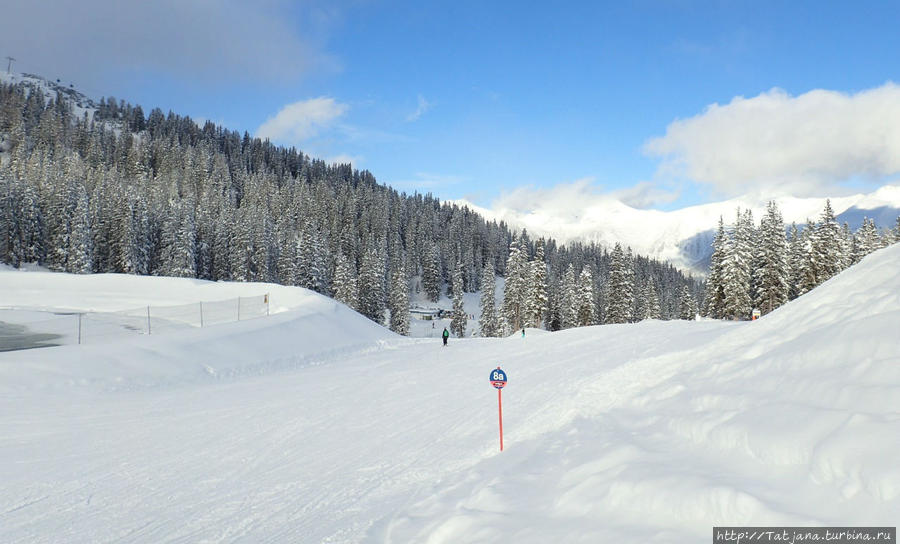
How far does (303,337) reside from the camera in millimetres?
26672

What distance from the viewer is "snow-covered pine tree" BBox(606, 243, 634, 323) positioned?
61.3 meters

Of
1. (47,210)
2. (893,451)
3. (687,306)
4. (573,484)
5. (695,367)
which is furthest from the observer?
(687,306)

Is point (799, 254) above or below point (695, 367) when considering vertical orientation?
above

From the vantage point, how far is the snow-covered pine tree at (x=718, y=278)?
4788cm

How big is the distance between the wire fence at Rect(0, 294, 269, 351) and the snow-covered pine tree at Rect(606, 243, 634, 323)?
46483mm

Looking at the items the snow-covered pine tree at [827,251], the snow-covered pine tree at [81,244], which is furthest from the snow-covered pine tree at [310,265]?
the snow-covered pine tree at [827,251]

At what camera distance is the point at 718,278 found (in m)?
49.2

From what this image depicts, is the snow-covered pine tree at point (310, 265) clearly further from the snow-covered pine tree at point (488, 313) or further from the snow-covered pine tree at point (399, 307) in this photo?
the snow-covered pine tree at point (488, 313)

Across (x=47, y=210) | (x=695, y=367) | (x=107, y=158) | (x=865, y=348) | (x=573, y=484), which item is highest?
(x=107, y=158)

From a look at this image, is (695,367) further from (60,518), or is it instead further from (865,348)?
(60,518)

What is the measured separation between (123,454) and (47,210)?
82.4 meters

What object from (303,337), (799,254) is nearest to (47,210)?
(303,337)

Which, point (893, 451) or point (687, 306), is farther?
point (687, 306)

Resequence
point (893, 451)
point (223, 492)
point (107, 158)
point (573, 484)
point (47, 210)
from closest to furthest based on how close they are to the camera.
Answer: point (893, 451) → point (573, 484) → point (223, 492) → point (47, 210) → point (107, 158)
